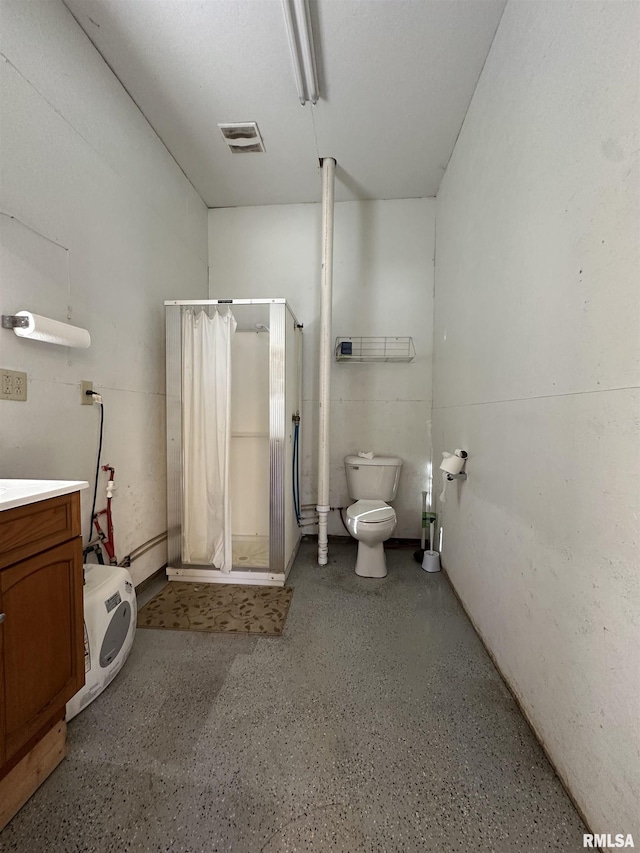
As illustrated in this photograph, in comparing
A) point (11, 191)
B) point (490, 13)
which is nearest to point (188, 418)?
point (11, 191)

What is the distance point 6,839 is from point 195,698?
54cm

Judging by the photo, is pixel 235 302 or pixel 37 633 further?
pixel 235 302

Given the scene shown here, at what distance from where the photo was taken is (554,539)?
106 cm

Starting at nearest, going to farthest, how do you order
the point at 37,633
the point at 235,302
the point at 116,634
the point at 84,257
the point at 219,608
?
the point at 37,633 → the point at 116,634 → the point at 84,257 → the point at 219,608 → the point at 235,302

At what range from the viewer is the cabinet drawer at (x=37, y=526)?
34.4 inches

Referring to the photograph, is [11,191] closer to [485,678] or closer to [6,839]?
[6,839]

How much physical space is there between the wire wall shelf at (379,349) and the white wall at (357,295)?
0.06m

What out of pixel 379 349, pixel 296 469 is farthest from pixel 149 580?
pixel 379 349

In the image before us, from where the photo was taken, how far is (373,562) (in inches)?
90.4

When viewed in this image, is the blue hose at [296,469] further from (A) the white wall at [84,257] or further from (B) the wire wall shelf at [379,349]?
(A) the white wall at [84,257]

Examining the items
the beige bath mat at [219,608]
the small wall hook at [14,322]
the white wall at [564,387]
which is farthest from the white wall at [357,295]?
the small wall hook at [14,322]

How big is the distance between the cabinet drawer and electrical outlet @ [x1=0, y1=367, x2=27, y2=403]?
473 mm

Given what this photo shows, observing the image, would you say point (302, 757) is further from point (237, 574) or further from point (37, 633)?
point (237, 574)

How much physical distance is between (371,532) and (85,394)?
176 cm
